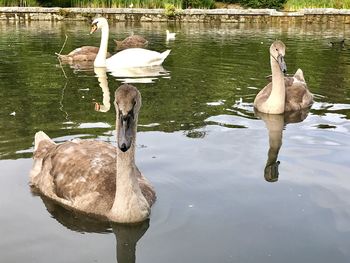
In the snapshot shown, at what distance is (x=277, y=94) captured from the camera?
1094 cm

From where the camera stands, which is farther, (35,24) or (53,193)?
(35,24)

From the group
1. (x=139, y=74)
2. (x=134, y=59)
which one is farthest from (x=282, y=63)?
(x=134, y=59)

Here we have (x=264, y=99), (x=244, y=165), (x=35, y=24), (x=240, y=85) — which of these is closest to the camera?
(x=244, y=165)

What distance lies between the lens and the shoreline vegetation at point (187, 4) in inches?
1485

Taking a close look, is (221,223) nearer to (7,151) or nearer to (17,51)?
(7,151)

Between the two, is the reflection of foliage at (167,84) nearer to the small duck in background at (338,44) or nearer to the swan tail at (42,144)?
the small duck in background at (338,44)

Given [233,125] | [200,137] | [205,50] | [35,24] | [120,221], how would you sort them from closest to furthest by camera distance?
[120,221]
[200,137]
[233,125]
[205,50]
[35,24]

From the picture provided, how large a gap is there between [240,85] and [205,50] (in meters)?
8.06

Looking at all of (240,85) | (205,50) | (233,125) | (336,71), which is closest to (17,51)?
(205,50)

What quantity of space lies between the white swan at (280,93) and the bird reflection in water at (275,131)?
0.37 ft

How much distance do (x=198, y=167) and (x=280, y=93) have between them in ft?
11.8

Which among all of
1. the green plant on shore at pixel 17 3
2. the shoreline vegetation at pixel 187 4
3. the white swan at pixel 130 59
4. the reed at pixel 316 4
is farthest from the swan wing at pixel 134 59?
the reed at pixel 316 4

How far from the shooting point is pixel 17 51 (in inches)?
810

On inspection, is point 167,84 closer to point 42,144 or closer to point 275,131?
point 275,131
